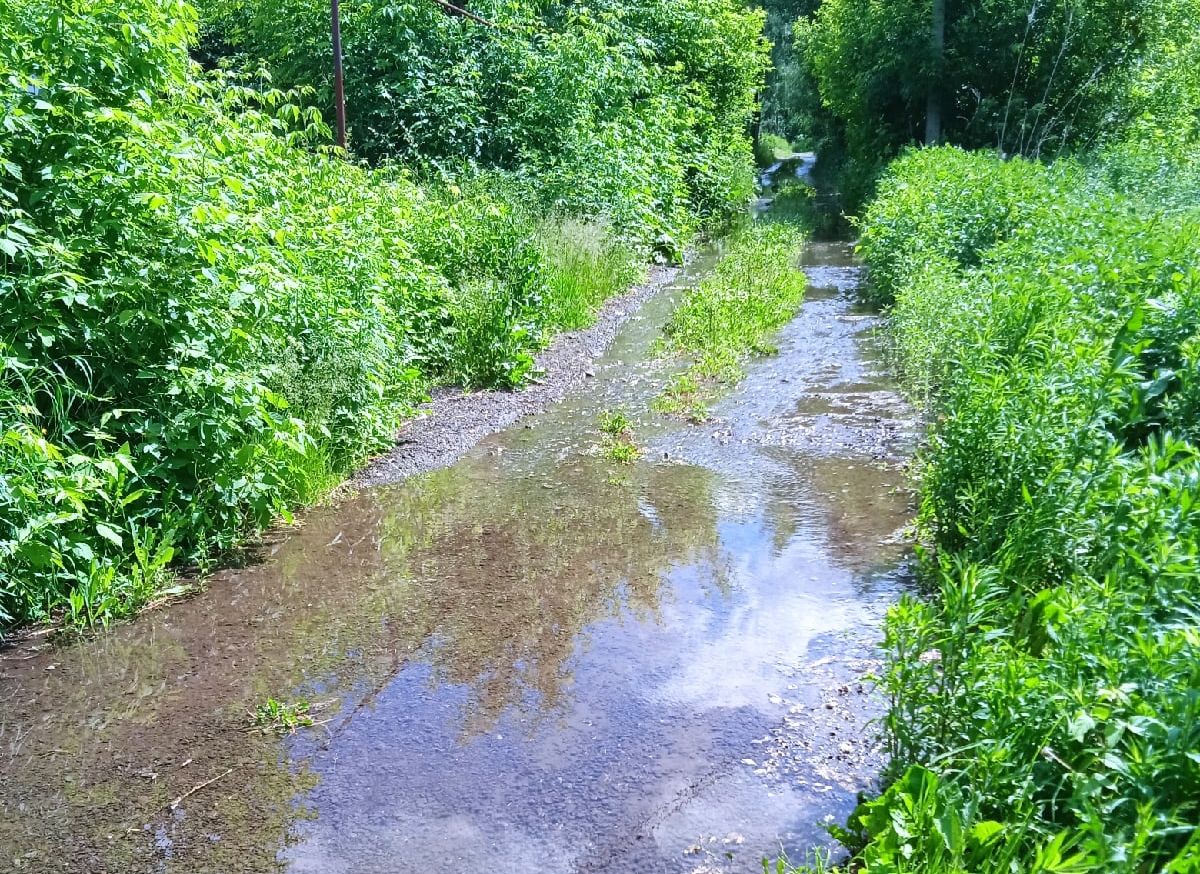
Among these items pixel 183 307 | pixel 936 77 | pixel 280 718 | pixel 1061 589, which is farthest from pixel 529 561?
pixel 936 77

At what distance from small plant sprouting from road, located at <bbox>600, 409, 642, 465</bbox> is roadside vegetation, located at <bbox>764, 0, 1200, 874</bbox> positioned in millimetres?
2226

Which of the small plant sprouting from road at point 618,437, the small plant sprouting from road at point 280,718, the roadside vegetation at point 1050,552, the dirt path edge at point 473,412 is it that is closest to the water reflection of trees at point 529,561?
the small plant sprouting from road at point 618,437

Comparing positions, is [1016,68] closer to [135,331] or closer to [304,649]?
[135,331]

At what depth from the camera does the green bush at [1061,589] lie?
2326 mm

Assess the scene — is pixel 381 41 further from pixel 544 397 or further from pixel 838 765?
pixel 838 765

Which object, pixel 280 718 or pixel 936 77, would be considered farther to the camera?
pixel 936 77

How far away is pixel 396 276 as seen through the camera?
798 cm

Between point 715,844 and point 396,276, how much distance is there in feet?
19.1

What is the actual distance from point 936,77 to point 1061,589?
75.1ft

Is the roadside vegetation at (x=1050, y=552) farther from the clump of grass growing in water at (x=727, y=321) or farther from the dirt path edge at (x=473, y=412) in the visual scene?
the dirt path edge at (x=473, y=412)

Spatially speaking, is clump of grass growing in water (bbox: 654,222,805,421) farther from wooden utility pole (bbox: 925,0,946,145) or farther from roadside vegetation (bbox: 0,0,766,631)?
wooden utility pole (bbox: 925,0,946,145)

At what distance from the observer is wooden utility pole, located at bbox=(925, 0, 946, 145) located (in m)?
22.3

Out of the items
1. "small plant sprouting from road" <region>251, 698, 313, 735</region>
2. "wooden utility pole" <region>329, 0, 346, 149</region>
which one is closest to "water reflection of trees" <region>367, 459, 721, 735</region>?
"small plant sprouting from road" <region>251, 698, 313, 735</region>

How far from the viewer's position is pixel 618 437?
789 centimetres
